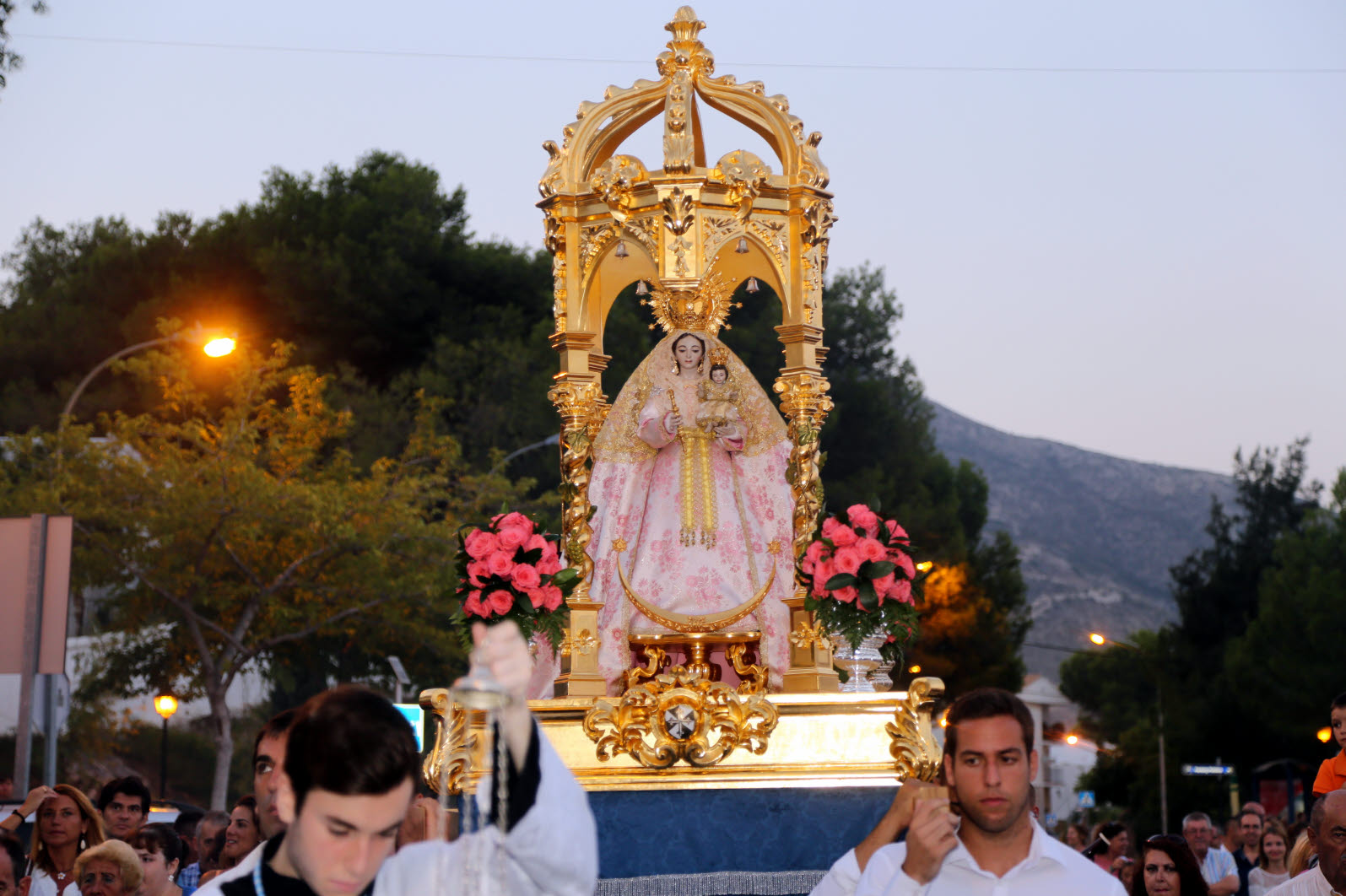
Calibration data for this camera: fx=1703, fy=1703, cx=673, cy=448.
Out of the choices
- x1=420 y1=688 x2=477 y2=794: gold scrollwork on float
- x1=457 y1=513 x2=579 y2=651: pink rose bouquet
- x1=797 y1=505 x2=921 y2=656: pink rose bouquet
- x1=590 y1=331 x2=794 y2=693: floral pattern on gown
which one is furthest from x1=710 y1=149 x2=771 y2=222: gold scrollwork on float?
x1=420 y1=688 x2=477 y2=794: gold scrollwork on float

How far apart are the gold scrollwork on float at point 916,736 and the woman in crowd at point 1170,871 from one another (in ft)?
7.03

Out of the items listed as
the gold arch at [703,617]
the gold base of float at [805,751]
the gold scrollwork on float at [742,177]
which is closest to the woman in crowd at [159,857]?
the gold base of float at [805,751]

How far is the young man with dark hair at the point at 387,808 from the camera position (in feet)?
9.71

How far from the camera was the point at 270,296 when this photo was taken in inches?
1423

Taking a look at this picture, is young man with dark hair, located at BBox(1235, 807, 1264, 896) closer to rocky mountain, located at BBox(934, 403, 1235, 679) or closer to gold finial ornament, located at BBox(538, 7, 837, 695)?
gold finial ornament, located at BBox(538, 7, 837, 695)

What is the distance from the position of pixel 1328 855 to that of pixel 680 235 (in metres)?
5.79

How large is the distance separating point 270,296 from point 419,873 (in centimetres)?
3427

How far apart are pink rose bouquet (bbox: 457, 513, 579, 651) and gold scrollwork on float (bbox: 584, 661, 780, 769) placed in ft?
2.54

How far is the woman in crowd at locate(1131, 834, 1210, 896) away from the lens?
6691 mm

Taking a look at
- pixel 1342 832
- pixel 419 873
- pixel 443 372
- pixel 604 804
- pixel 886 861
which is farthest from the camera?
pixel 443 372

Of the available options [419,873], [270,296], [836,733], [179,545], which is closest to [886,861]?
[419,873]

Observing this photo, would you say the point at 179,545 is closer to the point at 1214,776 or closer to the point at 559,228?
the point at 559,228

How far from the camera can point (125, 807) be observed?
316 inches

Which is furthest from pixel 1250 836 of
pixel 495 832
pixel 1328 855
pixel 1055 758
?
pixel 1055 758
